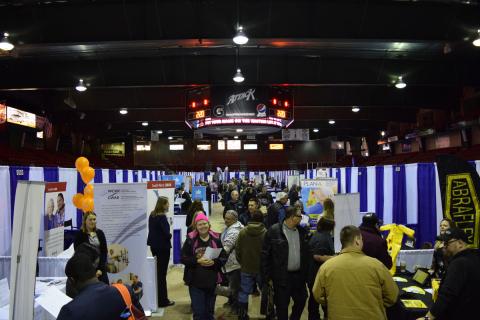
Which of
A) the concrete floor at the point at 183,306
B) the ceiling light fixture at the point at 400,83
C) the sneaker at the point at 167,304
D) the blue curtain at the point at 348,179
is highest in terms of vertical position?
the ceiling light fixture at the point at 400,83

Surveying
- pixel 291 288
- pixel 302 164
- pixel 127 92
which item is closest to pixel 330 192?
pixel 291 288

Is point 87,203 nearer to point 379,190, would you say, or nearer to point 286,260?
point 286,260

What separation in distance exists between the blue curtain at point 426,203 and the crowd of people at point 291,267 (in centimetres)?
187

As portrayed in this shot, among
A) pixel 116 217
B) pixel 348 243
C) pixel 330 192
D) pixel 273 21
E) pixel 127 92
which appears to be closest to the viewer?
pixel 348 243

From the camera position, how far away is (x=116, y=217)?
16.5 ft

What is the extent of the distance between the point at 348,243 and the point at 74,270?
184cm

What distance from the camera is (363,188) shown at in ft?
29.0

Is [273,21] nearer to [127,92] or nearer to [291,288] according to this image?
[291,288]

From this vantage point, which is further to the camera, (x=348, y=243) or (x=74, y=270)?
(x=348, y=243)

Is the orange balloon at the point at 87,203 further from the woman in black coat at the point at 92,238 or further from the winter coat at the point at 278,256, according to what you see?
the winter coat at the point at 278,256

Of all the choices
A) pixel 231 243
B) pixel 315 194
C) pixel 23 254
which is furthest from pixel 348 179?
pixel 23 254

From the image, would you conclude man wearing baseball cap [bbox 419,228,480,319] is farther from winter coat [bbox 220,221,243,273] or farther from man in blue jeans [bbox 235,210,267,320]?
winter coat [bbox 220,221,243,273]

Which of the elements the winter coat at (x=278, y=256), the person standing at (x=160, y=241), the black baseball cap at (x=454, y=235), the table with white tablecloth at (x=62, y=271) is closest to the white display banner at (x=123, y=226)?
the table with white tablecloth at (x=62, y=271)

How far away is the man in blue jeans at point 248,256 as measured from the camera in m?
4.89
